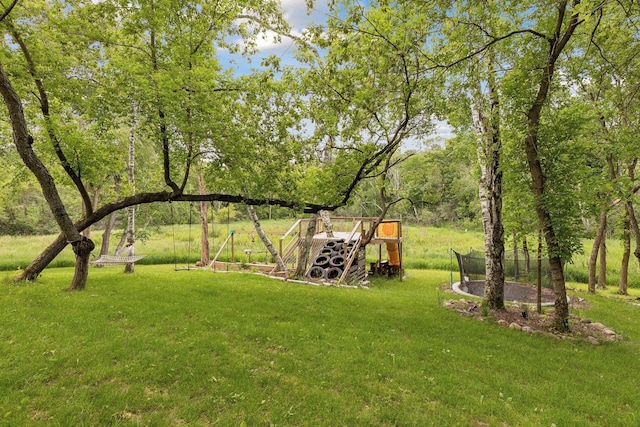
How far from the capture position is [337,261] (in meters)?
11.8

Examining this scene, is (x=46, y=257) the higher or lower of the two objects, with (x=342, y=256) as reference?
higher

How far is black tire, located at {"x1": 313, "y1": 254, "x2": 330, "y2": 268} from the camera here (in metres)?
11.7

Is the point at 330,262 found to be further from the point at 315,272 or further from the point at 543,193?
the point at 543,193

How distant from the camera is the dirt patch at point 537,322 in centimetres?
580

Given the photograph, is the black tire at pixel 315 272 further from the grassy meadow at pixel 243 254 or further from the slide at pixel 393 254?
the slide at pixel 393 254

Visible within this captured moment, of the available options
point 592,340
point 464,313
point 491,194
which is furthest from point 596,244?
point 464,313

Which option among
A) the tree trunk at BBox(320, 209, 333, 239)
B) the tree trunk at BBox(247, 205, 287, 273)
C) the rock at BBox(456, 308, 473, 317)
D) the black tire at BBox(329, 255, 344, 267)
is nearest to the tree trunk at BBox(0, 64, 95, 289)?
the tree trunk at BBox(247, 205, 287, 273)

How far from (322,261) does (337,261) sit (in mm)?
555

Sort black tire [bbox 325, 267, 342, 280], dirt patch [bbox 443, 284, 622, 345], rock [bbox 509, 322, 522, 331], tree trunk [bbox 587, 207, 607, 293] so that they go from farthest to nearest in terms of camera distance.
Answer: black tire [bbox 325, 267, 342, 280]
tree trunk [bbox 587, 207, 607, 293]
rock [bbox 509, 322, 522, 331]
dirt patch [bbox 443, 284, 622, 345]

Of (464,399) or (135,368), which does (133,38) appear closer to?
(135,368)

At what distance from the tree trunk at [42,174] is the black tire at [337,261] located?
23.8 feet

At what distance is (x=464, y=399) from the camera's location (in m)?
3.45

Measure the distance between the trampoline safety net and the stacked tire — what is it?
3.65m

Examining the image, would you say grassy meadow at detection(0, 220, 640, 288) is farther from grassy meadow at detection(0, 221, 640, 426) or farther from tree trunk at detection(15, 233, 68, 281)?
grassy meadow at detection(0, 221, 640, 426)
